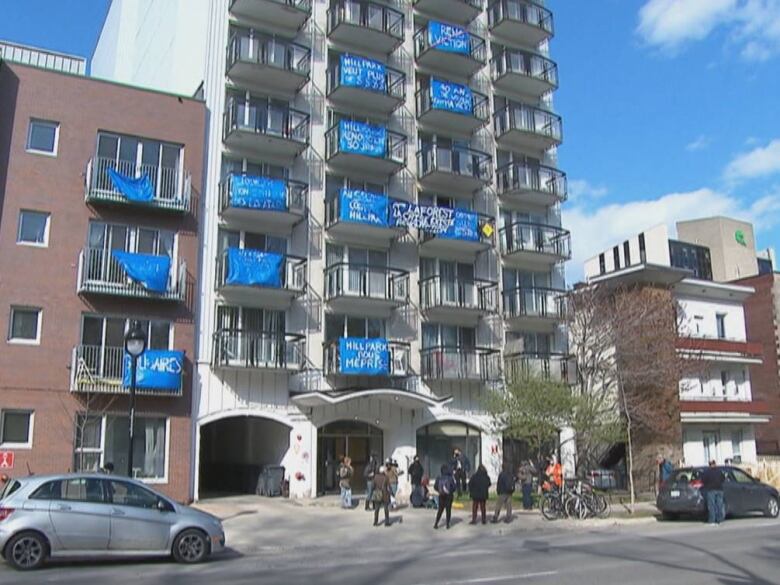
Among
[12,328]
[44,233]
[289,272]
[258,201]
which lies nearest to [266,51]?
[258,201]

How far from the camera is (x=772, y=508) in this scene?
22391 millimetres

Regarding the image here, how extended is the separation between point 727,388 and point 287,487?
24917mm

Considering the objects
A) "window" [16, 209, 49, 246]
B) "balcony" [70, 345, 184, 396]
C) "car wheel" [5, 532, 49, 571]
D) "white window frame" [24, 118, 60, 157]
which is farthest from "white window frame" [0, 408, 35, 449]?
"car wheel" [5, 532, 49, 571]

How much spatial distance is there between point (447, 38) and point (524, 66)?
517cm

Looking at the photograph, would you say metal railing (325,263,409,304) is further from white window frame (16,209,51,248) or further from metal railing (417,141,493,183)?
white window frame (16,209,51,248)

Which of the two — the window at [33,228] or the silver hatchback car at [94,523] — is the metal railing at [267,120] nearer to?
the window at [33,228]

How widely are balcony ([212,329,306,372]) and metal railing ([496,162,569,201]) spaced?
43.1 ft

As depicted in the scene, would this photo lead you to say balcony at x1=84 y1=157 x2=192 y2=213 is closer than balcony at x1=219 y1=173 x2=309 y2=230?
Yes

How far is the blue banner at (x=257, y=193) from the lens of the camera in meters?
27.3

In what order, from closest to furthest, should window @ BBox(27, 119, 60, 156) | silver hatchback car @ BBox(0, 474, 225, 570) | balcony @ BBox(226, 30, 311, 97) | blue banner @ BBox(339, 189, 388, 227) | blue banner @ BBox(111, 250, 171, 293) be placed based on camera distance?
silver hatchback car @ BBox(0, 474, 225, 570), blue banner @ BBox(111, 250, 171, 293), window @ BBox(27, 119, 60, 156), balcony @ BBox(226, 30, 311, 97), blue banner @ BBox(339, 189, 388, 227)

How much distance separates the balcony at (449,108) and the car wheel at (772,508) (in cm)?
1914

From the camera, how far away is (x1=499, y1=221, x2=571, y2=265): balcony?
112ft

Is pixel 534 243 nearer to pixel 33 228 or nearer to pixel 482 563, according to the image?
pixel 33 228

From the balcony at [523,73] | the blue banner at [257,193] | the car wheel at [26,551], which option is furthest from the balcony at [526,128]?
the car wheel at [26,551]
